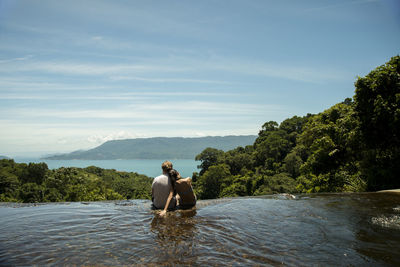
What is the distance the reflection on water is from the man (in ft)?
1.44

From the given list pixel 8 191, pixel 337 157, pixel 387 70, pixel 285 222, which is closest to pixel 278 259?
pixel 285 222

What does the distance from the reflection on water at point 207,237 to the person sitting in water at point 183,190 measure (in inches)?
23.9

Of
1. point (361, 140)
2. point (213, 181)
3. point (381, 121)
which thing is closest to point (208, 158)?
point (213, 181)

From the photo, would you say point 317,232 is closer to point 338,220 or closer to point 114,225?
point 338,220

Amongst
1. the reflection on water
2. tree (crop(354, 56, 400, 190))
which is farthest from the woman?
tree (crop(354, 56, 400, 190))

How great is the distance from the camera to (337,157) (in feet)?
60.2

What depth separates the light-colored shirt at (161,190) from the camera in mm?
7293

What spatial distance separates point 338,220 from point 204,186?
6559 centimetres

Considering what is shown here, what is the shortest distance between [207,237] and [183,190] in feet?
8.58

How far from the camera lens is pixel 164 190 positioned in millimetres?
7438

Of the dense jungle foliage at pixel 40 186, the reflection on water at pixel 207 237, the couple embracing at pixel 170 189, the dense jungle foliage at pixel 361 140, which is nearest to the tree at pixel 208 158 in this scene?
the dense jungle foliage at pixel 40 186

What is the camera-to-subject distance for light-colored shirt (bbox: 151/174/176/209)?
7293 millimetres

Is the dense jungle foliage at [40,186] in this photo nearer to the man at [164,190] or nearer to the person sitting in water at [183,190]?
the person sitting in water at [183,190]

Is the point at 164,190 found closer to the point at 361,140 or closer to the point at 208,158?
the point at 361,140
